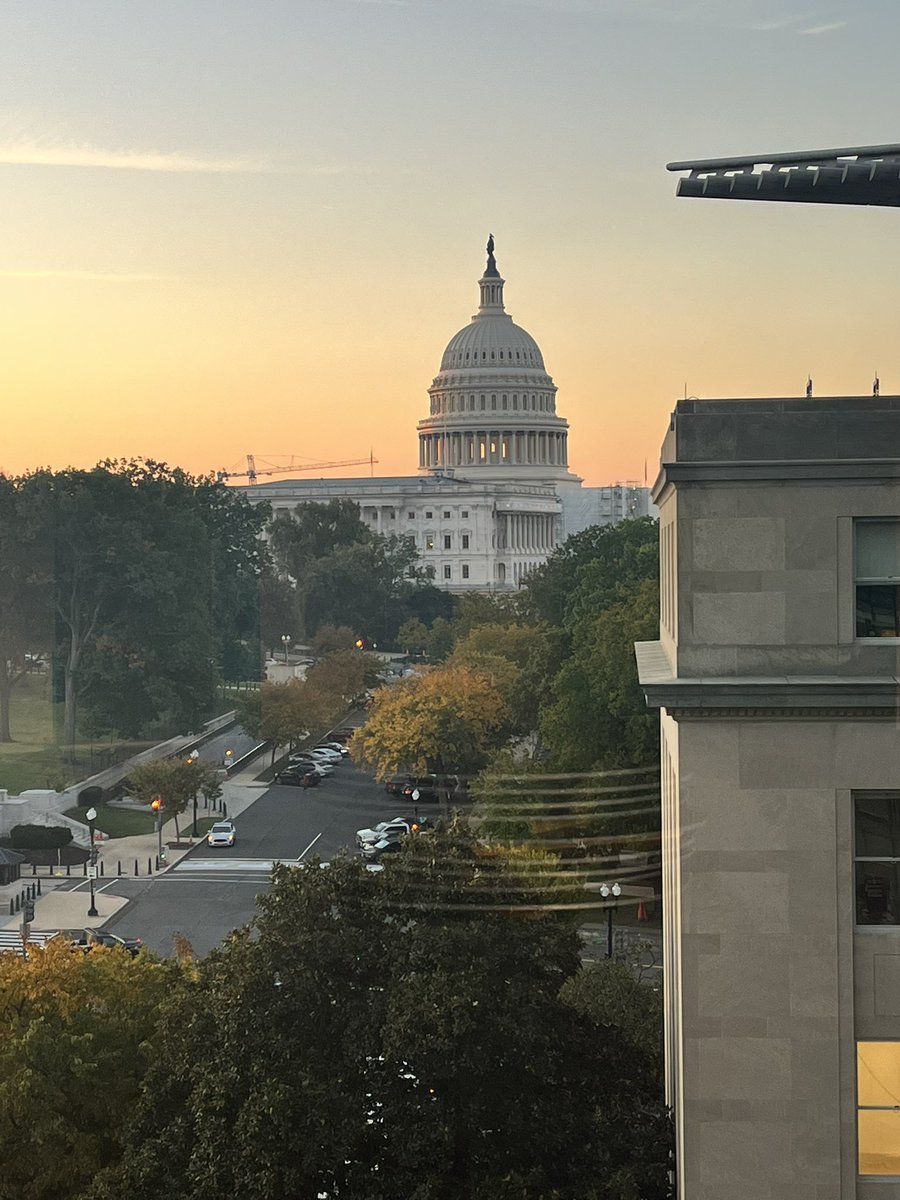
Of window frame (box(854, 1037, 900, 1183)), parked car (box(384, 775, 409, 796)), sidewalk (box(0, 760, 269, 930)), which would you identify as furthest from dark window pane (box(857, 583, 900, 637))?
parked car (box(384, 775, 409, 796))

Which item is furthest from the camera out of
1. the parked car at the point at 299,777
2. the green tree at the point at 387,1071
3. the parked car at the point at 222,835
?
the parked car at the point at 299,777

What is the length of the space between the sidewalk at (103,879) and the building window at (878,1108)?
61.0 feet

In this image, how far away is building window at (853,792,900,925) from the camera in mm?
8672

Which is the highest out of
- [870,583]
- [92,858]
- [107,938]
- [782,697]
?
[870,583]

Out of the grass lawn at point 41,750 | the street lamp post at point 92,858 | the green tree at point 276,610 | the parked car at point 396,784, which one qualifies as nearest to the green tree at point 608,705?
the parked car at point 396,784

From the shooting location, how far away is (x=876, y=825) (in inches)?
342

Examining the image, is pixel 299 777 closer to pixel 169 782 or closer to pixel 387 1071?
pixel 169 782

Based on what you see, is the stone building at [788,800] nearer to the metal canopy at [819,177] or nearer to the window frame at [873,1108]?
the window frame at [873,1108]

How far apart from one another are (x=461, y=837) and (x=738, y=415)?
218 inches

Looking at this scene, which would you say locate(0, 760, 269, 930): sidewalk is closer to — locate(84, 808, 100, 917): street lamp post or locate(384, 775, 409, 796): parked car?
locate(84, 808, 100, 917): street lamp post

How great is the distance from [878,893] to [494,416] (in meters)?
73.0

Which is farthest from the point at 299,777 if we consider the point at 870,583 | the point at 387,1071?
the point at 870,583

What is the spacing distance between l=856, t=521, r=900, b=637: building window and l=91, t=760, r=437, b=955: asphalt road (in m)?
15.8

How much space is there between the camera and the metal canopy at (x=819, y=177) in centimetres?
917
